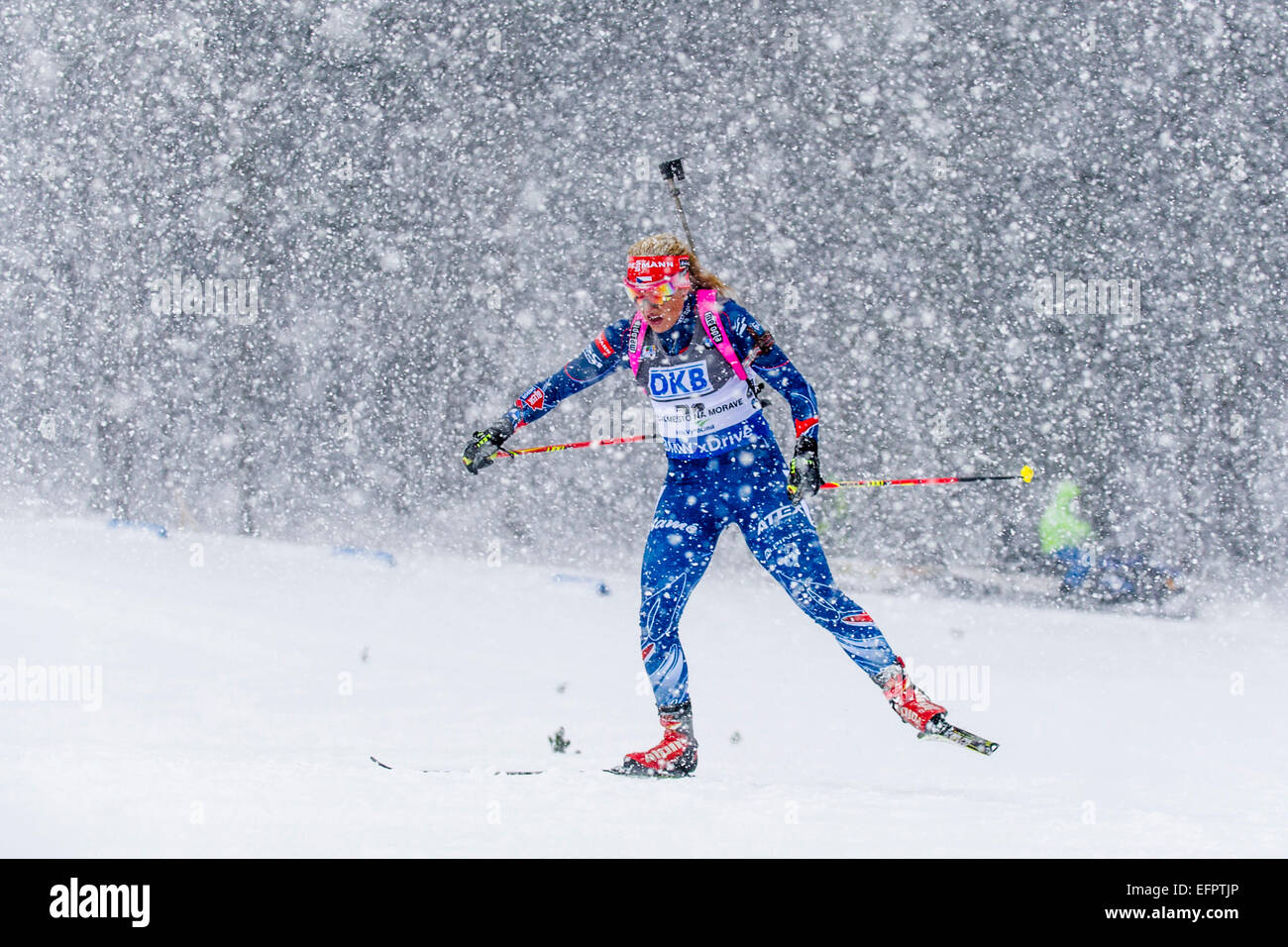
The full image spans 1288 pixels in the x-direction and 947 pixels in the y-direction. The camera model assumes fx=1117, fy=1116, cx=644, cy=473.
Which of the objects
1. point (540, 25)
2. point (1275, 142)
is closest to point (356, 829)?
point (540, 25)

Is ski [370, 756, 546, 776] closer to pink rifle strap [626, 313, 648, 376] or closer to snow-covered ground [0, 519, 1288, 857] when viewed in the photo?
snow-covered ground [0, 519, 1288, 857]

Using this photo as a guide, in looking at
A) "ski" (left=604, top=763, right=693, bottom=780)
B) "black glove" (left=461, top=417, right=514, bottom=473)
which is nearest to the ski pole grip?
"black glove" (left=461, top=417, right=514, bottom=473)

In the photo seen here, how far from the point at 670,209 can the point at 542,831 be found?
216 inches

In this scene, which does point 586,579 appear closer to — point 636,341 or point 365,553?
point 365,553

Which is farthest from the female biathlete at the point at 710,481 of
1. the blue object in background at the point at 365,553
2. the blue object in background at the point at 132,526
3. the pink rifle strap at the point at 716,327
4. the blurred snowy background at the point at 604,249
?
the blue object in background at the point at 132,526

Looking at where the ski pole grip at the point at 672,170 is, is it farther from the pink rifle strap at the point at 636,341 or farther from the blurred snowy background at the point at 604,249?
the blurred snowy background at the point at 604,249

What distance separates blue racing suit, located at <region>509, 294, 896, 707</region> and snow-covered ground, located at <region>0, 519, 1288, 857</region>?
0.55 m

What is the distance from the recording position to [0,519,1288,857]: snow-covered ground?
11.1 feet

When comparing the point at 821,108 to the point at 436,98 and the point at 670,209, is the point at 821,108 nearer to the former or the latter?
the point at 670,209

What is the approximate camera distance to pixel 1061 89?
7.44 metres

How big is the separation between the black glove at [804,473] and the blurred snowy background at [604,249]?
362 centimetres

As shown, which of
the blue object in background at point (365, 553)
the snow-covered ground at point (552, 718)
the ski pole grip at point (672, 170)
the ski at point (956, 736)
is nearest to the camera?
the snow-covered ground at point (552, 718)

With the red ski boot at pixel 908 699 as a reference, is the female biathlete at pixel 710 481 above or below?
above

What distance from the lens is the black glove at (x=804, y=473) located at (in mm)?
4043
